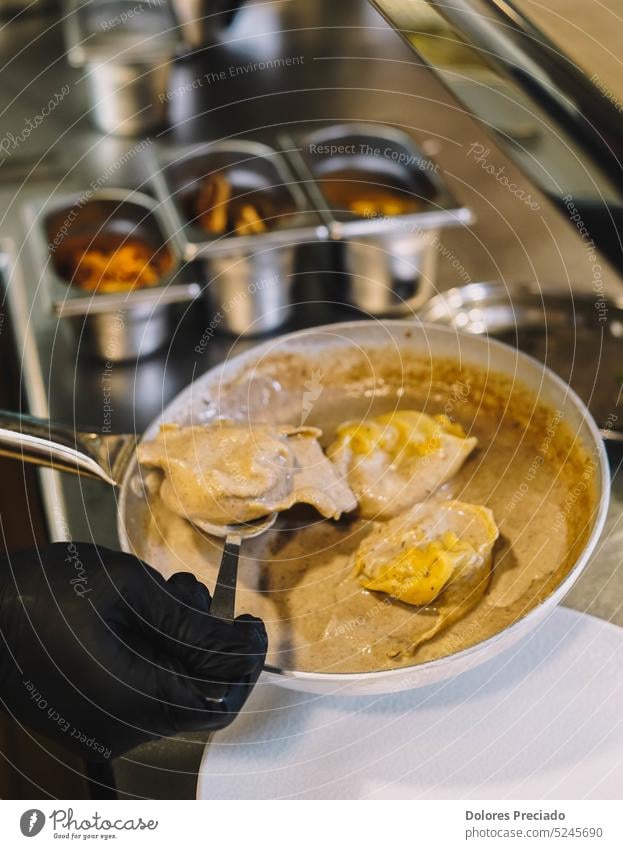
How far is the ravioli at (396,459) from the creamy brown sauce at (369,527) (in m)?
0.02

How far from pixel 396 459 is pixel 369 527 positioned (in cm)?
6

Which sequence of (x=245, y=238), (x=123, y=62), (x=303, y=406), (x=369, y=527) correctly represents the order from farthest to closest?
1. (x=123, y=62)
2. (x=245, y=238)
3. (x=303, y=406)
4. (x=369, y=527)

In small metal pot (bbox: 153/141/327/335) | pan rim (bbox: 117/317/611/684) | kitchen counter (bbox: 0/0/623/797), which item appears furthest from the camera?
small metal pot (bbox: 153/141/327/335)

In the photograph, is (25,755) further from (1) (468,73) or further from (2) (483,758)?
(1) (468,73)

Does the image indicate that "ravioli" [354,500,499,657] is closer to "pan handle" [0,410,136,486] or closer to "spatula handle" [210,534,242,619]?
"spatula handle" [210,534,242,619]

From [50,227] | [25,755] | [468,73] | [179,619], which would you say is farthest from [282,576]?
[50,227]

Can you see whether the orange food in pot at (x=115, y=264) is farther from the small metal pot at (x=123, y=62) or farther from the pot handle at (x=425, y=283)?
the small metal pot at (x=123, y=62)

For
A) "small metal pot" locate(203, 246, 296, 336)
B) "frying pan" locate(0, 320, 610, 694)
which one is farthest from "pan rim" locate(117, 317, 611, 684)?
"small metal pot" locate(203, 246, 296, 336)

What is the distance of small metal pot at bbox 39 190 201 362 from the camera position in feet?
3.22

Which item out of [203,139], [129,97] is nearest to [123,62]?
[129,97]

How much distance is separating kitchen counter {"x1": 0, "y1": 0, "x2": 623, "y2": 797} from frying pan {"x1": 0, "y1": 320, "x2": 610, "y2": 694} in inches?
3.7

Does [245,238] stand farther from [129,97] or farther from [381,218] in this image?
[129,97]

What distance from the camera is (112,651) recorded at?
2.23 ft
